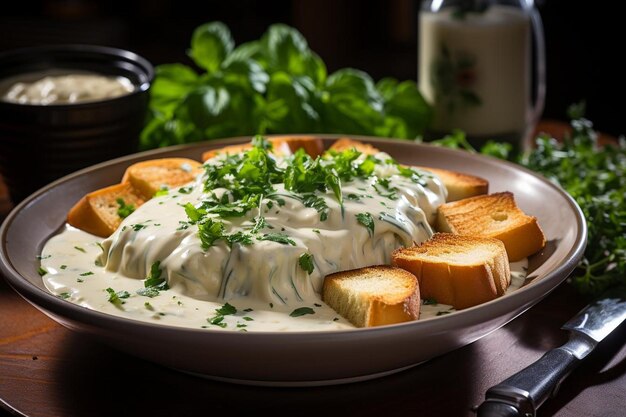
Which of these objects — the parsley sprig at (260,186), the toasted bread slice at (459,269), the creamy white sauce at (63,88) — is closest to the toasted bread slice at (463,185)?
the parsley sprig at (260,186)

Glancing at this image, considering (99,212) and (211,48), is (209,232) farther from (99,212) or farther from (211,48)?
(211,48)

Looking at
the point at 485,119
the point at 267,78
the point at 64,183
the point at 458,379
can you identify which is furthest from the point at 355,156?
the point at 485,119

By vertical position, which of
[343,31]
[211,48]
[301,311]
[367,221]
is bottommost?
[343,31]

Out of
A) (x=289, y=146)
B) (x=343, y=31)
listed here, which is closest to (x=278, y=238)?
(x=289, y=146)

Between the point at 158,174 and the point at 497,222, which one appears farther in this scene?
the point at 158,174

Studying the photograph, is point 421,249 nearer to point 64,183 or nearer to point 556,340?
point 556,340

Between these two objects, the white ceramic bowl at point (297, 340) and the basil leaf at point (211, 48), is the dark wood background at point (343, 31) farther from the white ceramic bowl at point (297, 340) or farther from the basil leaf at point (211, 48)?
the white ceramic bowl at point (297, 340)

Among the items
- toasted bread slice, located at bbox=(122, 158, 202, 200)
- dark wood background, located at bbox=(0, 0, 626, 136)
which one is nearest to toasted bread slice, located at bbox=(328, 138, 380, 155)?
toasted bread slice, located at bbox=(122, 158, 202, 200)
